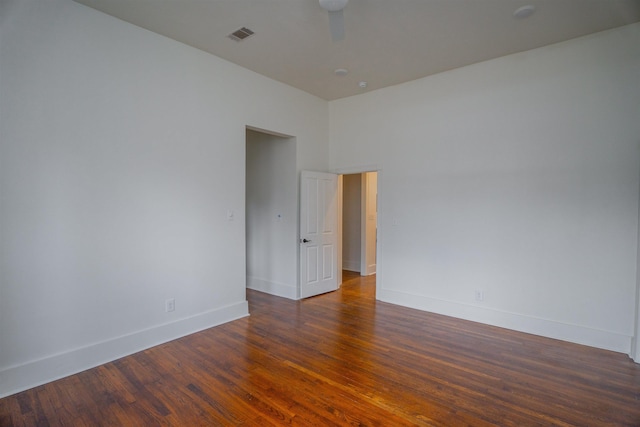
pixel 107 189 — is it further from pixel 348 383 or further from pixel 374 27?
pixel 374 27

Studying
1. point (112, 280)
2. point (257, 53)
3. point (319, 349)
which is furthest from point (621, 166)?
point (112, 280)

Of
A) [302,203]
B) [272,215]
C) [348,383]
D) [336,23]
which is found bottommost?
[348,383]

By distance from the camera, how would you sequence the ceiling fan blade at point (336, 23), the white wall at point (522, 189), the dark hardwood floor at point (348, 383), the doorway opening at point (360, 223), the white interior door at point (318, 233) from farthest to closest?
the doorway opening at point (360, 223)
the white interior door at point (318, 233)
the white wall at point (522, 189)
the ceiling fan blade at point (336, 23)
the dark hardwood floor at point (348, 383)

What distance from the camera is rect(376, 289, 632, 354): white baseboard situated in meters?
3.21

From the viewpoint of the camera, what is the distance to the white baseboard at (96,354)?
8.15 ft

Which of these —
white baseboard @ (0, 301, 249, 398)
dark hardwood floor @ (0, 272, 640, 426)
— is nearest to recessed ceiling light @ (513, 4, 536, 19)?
dark hardwood floor @ (0, 272, 640, 426)

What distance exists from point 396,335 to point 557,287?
72.5 inches

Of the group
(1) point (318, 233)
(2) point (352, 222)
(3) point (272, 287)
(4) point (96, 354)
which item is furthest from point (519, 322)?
(4) point (96, 354)

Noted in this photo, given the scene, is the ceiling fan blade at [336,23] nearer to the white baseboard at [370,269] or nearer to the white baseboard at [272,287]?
the white baseboard at [272,287]

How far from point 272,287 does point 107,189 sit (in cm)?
296

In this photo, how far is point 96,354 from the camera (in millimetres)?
2900

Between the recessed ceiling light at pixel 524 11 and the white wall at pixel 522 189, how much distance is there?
863mm

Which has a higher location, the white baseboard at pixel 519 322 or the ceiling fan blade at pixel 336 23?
the ceiling fan blade at pixel 336 23

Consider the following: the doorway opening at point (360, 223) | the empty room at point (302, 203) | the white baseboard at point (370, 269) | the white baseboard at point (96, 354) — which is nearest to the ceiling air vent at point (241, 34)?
the empty room at point (302, 203)
